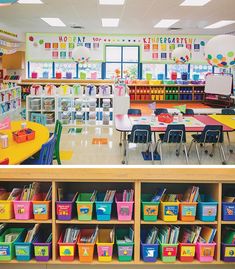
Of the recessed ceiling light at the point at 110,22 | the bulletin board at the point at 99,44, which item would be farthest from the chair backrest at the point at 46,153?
the bulletin board at the point at 99,44

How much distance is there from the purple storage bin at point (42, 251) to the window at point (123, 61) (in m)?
16.7

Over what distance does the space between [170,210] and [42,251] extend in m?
1.10

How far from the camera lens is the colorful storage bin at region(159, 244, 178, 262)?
337 centimetres

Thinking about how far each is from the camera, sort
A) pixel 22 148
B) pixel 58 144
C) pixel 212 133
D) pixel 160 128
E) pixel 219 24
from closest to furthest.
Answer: pixel 22 148 → pixel 58 144 → pixel 212 133 → pixel 160 128 → pixel 219 24

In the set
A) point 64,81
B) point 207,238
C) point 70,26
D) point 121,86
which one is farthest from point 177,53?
point 207,238

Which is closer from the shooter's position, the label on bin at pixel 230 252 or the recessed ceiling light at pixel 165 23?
the label on bin at pixel 230 252

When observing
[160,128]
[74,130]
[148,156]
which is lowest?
[148,156]

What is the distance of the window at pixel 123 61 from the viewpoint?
19484 mm

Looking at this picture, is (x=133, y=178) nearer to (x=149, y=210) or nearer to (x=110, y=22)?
(x=149, y=210)

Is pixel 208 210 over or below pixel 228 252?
over

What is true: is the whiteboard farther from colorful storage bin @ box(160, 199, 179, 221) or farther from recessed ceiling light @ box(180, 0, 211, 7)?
colorful storage bin @ box(160, 199, 179, 221)

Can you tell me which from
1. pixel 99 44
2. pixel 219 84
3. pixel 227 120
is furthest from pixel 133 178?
pixel 99 44

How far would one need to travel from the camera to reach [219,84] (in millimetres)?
18297

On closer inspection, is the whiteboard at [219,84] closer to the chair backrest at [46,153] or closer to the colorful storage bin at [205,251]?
the chair backrest at [46,153]
